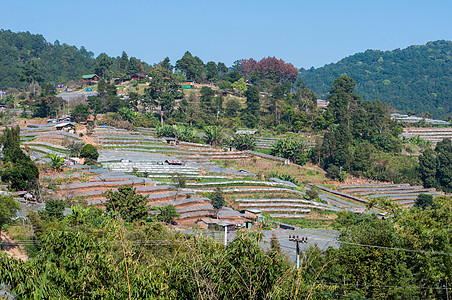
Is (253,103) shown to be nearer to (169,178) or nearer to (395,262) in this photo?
(169,178)

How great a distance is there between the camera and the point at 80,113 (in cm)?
4853

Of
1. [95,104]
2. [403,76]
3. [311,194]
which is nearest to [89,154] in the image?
[95,104]

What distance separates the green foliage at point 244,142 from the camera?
49.3 metres

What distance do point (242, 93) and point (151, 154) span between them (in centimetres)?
3211

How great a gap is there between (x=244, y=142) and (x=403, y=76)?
109 meters

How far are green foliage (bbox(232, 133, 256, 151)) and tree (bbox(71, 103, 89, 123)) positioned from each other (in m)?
15.8

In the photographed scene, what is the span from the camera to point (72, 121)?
4872cm

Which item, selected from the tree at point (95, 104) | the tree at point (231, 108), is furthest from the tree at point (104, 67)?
the tree at point (231, 108)

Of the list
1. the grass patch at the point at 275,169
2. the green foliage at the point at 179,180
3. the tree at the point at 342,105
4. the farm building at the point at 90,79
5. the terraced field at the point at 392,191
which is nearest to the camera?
the green foliage at the point at 179,180

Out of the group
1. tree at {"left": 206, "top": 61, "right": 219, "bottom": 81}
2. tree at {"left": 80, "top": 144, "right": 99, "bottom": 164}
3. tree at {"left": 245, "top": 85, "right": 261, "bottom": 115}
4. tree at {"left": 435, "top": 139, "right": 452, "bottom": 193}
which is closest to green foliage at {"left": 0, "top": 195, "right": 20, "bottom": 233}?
tree at {"left": 80, "top": 144, "right": 99, "bottom": 164}

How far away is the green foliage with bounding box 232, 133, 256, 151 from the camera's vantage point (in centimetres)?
4928

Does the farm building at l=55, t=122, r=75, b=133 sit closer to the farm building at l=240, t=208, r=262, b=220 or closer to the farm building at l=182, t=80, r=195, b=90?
the farm building at l=240, t=208, r=262, b=220

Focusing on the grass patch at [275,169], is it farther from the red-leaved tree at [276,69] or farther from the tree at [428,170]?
the red-leaved tree at [276,69]

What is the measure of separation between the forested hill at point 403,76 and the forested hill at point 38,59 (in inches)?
2703
